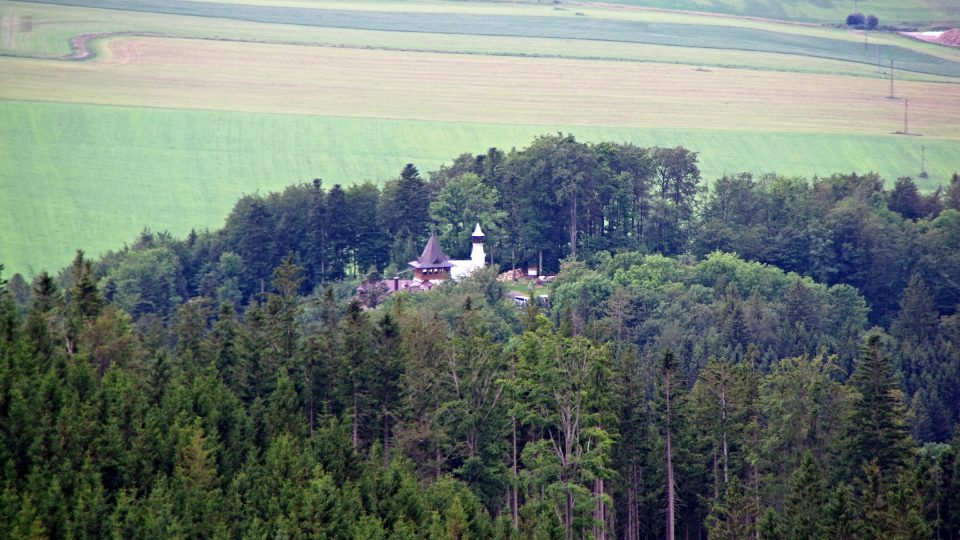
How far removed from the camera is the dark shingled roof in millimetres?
139750

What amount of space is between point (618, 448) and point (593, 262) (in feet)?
191

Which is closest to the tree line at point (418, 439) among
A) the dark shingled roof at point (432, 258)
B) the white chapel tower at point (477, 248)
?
the dark shingled roof at point (432, 258)

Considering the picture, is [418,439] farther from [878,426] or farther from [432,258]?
[432,258]

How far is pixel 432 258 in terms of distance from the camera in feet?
459

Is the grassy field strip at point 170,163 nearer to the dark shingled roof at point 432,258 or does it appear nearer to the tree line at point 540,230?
the tree line at point 540,230

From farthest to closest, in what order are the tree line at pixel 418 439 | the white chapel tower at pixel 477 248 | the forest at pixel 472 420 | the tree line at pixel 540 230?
1. the tree line at pixel 540 230
2. the white chapel tower at pixel 477 248
3. the forest at pixel 472 420
4. the tree line at pixel 418 439

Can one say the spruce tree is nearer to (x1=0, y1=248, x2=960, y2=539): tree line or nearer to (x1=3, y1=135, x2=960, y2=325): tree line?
(x1=0, y1=248, x2=960, y2=539): tree line

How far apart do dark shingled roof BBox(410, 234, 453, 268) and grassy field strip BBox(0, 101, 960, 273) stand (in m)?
35.4

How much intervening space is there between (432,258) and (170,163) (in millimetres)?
56231

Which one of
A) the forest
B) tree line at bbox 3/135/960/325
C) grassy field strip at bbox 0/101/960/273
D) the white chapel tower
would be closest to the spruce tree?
the forest

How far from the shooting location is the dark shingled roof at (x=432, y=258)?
139750mm

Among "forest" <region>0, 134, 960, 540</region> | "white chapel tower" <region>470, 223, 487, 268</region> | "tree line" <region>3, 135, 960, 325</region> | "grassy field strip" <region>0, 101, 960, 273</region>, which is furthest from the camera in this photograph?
"grassy field strip" <region>0, 101, 960, 273</region>

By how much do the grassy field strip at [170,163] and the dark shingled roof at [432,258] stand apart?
3544 centimetres

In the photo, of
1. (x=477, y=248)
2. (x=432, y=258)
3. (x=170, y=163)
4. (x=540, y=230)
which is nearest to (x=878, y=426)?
(x=432, y=258)
